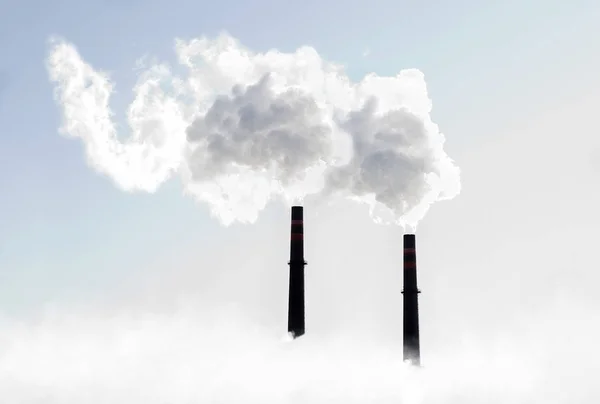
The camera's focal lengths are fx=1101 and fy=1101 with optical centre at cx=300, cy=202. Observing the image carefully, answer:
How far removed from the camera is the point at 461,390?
5069cm

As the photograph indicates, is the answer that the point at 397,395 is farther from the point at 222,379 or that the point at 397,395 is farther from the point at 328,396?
the point at 222,379

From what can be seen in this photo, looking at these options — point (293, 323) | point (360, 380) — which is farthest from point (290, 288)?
point (360, 380)

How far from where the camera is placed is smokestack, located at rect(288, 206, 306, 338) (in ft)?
167

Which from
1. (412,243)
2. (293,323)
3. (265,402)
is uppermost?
(412,243)

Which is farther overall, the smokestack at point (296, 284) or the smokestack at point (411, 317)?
the smokestack at point (296, 284)

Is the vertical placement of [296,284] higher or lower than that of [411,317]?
higher

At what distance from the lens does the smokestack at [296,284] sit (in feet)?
167

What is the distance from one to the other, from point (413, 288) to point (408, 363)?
11.3 feet

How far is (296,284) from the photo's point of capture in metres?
51.0

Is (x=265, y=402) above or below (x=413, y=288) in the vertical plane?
below

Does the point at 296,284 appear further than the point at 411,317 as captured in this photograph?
Yes

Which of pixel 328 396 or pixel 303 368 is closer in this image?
pixel 328 396

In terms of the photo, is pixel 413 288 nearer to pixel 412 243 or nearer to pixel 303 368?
pixel 412 243

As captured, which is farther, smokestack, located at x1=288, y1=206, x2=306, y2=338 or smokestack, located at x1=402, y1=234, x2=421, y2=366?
smokestack, located at x1=288, y1=206, x2=306, y2=338
